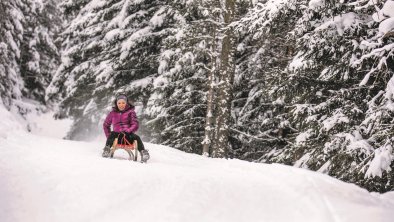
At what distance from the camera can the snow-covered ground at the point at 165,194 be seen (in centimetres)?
516

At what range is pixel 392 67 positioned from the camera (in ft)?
24.9

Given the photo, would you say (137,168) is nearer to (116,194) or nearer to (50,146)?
(116,194)

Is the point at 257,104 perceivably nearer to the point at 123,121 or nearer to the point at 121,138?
the point at 123,121

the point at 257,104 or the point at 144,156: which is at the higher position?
the point at 257,104

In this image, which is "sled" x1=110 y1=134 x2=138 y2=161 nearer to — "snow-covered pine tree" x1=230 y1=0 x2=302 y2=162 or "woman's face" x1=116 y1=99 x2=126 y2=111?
"woman's face" x1=116 y1=99 x2=126 y2=111

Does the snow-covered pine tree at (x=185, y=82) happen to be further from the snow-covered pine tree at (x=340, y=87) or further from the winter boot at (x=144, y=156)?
the winter boot at (x=144, y=156)

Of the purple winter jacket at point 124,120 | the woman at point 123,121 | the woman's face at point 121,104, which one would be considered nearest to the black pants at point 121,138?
the woman at point 123,121

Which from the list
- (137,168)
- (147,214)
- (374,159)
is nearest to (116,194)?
(147,214)

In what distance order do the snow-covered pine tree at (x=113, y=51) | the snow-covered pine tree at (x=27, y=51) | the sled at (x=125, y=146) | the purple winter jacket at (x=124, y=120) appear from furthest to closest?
the snow-covered pine tree at (x=27, y=51) < the snow-covered pine tree at (x=113, y=51) < the purple winter jacket at (x=124, y=120) < the sled at (x=125, y=146)

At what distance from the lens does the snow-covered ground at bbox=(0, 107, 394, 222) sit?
516 centimetres

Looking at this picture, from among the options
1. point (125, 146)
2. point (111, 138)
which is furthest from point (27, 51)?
point (125, 146)

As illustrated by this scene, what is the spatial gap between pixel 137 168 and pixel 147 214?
2006mm

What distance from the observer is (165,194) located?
5781mm

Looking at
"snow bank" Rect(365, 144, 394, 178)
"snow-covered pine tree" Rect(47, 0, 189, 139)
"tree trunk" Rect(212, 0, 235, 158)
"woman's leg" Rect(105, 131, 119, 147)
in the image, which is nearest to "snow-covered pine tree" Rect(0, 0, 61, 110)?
"snow-covered pine tree" Rect(47, 0, 189, 139)
